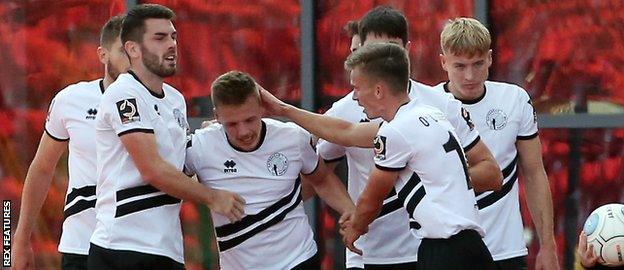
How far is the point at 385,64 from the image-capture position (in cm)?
546

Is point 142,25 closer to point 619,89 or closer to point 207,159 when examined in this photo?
point 207,159

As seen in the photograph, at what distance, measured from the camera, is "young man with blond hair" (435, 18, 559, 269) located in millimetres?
6141

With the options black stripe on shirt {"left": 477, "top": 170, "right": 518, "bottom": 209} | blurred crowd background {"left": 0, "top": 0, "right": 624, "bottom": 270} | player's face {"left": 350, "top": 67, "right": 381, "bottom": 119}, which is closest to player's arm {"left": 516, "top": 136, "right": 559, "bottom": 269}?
black stripe on shirt {"left": 477, "top": 170, "right": 518, "bottom": 209}

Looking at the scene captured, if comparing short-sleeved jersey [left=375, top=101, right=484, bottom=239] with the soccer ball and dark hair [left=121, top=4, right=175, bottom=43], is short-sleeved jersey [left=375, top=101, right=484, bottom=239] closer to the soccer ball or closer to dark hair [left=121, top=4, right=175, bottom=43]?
the soccer ball

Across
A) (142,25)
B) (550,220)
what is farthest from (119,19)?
(550,220)

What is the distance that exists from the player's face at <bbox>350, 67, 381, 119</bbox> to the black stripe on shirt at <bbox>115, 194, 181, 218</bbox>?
3.32 feet

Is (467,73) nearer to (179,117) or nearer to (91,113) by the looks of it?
(179,117)

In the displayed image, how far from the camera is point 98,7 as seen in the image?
8820 mm

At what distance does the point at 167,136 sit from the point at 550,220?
188 cm

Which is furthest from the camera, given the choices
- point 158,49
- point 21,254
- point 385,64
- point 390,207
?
point 21,254

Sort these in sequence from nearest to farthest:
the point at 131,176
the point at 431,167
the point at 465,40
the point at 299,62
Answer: the point at 431,167
the point at 131,176
the point at 465,40
the point at 299,62

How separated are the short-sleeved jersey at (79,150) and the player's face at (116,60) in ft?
0.45

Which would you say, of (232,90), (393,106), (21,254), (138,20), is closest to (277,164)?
(232,90)

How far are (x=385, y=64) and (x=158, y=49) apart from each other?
1.08m
